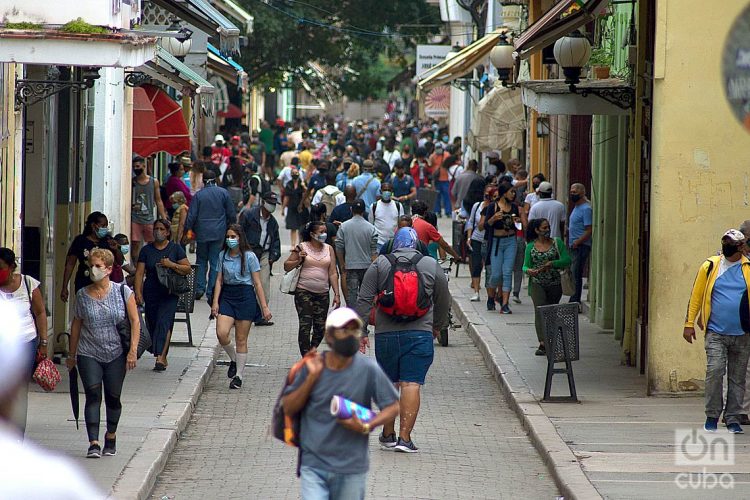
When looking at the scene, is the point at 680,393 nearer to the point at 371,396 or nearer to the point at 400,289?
the point at 400,289

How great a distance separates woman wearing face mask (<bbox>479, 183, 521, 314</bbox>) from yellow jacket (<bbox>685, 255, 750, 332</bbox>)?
25.8 feet

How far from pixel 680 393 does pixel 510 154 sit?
891 inches

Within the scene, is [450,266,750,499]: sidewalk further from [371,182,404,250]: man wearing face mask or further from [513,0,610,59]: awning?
[513,0,610,59]: awning

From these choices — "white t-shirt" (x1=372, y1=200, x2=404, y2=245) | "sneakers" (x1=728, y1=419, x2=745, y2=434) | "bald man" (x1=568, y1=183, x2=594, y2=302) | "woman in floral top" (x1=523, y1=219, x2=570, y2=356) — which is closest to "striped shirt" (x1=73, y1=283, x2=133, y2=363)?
"sneakers" (x1=728, y1=419, x2=745, y2=434)

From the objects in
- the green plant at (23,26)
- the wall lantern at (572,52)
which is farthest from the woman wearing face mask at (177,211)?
the green plant at (23,26)

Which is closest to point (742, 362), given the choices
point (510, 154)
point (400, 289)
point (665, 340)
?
point (665, 340)

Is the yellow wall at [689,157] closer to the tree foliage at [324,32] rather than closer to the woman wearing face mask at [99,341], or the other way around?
the woman wearing face mask at [99,341]

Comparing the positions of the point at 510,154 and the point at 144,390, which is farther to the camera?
the point at 510,154

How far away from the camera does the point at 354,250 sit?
16656mm

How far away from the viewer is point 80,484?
475 centimetres

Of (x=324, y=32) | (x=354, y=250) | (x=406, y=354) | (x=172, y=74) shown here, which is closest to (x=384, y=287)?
(x=406, y=354)

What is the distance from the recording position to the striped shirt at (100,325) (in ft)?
33.8

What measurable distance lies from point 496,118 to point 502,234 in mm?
8710

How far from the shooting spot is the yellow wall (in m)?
12.8
